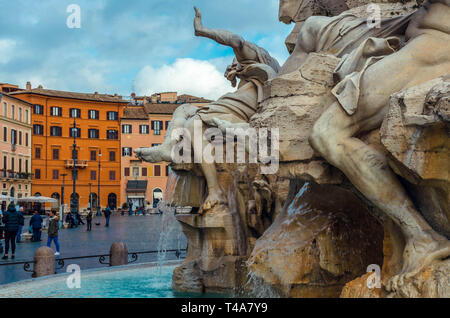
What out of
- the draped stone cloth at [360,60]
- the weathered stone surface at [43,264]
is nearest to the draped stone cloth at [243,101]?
the draped stone cloth at [360,60]

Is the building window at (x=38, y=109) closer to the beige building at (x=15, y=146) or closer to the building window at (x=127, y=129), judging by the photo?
the beige building at (x=15, y=146)

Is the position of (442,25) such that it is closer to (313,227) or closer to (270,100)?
(270,100)

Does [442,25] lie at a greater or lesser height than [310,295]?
greater

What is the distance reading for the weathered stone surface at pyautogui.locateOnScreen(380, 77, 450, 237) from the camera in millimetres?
2959

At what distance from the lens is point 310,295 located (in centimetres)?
414

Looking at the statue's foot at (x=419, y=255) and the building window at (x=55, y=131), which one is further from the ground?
the building window at (x=55, y=131)

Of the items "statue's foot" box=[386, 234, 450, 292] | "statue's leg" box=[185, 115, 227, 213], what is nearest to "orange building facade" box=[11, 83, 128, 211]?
"statue's leg" box=[185, 115, 227, 213]

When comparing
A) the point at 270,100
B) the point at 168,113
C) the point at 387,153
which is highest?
the point at 168,113

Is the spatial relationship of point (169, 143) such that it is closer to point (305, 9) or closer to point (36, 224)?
point (305, 9)

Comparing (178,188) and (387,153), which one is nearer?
(387,153)

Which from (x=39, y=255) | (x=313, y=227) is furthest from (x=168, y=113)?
(x=313, y=227)

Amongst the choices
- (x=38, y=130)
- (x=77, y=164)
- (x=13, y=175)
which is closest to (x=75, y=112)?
(x=38, y=130)

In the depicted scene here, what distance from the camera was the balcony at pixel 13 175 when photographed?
165 feet

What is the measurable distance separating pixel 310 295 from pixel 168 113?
54459 millimetres
